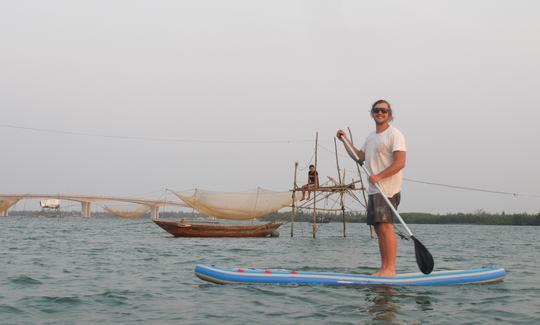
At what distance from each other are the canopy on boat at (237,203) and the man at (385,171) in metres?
25.3

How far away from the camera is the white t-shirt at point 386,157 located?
7.65m

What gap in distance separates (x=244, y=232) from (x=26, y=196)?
90189 mm

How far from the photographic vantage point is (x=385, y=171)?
297 inches

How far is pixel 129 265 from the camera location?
11.7m

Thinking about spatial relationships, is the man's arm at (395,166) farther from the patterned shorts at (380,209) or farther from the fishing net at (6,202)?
the fishing net at (6,202)

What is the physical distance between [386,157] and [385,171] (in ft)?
0.93

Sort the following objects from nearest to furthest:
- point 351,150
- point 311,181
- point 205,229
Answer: point 351,150
point 311,181
point 205,229

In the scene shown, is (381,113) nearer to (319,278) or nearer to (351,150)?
(351,150)

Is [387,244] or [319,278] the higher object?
[387,244]

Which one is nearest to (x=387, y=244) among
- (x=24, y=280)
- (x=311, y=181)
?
(x=24, y=280)

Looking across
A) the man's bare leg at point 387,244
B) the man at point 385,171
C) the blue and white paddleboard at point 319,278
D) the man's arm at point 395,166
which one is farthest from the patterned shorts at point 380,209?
the blue and white paddleboard at point 319,278

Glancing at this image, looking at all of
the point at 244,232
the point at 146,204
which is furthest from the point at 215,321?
the point at 146,204

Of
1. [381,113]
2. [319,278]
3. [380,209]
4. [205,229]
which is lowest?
[319,278]

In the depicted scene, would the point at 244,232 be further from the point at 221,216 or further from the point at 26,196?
the point at 26,196
